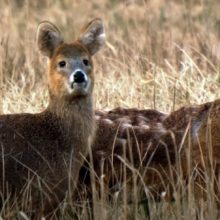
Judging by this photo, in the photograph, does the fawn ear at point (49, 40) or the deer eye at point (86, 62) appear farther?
the fawn ear at point (49, 40)

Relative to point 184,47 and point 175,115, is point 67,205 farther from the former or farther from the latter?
point 184,47

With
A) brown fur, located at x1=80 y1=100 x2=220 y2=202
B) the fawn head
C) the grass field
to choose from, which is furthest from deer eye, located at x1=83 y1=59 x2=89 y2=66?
the grass field

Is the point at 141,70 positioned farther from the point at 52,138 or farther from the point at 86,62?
the point at 52,138

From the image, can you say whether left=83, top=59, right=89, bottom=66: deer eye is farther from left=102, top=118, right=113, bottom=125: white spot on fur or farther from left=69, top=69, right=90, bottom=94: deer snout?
left=102, top=118, right=113, bottom=125: white spot on fur

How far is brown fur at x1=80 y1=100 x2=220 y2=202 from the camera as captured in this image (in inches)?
291

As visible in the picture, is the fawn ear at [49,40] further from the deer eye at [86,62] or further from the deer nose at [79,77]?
the deer nose at [79,77]

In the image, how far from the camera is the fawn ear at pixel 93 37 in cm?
832

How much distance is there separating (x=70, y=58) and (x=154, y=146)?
854 millimetres

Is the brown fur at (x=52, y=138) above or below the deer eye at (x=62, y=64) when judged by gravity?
below

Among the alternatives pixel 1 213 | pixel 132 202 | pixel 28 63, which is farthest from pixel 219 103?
pixel 28 63

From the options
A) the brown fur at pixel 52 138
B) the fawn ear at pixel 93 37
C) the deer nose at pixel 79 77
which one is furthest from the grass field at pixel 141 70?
the fawn ear at pixel 93 37

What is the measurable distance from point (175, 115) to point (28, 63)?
413 cm

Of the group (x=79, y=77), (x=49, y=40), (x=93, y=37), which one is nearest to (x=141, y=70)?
(x=93, y=37)

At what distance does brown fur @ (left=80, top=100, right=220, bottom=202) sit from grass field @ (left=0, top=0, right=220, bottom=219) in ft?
1.13
